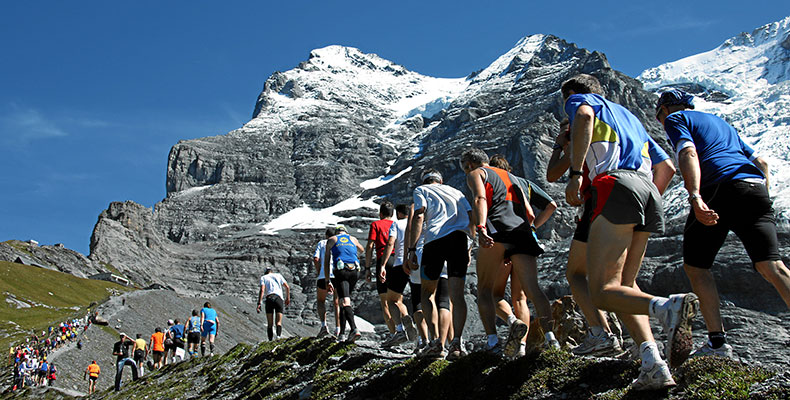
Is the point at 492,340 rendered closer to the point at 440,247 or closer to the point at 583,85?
the point at 440,247

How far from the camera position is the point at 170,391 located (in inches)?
646

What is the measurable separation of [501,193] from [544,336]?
6.76 feet

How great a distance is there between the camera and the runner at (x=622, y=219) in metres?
4.95

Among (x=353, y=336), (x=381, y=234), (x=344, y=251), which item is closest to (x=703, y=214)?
(x=381, y=234)

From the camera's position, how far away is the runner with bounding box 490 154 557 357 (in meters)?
7.02

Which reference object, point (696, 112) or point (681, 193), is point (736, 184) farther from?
point (681, 193)

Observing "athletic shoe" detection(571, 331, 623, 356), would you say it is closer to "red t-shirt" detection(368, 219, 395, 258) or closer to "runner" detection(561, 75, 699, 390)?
"runner" detection(561, 75, 699, 390)

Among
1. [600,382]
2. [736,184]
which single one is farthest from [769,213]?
[600,382]

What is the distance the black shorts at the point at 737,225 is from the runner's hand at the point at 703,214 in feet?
1.55

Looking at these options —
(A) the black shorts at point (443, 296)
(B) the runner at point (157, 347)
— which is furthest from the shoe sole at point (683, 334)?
(B) the runner at point (157, 347)

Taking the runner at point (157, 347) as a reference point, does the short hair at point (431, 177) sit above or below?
above

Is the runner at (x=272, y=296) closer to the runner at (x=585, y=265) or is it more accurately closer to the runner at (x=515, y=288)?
the runner at (x=515, y=288)

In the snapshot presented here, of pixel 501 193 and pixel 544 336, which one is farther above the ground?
pixel 501 193

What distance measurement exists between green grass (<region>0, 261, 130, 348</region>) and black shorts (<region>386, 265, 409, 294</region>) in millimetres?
74463
